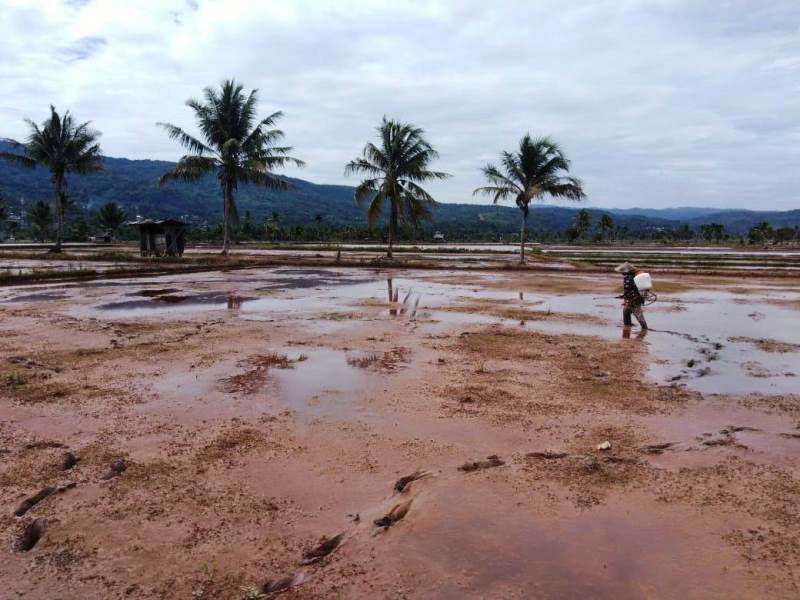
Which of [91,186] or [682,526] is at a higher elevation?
[91,186]

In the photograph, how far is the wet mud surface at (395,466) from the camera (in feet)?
10.4

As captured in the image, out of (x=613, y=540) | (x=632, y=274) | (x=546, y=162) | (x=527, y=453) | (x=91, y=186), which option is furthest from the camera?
(x=91, y=186)

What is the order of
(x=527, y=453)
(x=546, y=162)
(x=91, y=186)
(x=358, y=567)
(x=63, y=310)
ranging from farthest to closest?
(x=91, y=186), (x=546, y=162), (x=63, y=310), (x=527, y=453), (x=358, y=567)

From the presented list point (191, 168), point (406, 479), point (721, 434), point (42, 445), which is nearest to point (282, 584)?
point (406, 479)

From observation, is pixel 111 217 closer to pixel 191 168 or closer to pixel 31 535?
pixel 191 168

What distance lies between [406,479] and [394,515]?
1.86 ft

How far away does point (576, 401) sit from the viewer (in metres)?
6.38

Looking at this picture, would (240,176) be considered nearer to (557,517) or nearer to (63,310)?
(63,310)

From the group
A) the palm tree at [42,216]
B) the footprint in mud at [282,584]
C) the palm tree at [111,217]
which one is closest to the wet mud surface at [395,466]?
the footprint in mud at [282,584]

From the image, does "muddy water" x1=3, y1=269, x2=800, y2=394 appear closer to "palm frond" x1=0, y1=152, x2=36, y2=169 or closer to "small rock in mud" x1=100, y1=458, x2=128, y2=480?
"small rock in mud" x1=100, y1=458, x2=128, y2=480

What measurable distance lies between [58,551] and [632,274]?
10.8 metres

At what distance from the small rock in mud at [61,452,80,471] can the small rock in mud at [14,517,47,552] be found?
819 mm

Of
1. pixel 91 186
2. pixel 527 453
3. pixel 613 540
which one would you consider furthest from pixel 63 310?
pixel 91 186

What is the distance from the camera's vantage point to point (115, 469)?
434 cm
